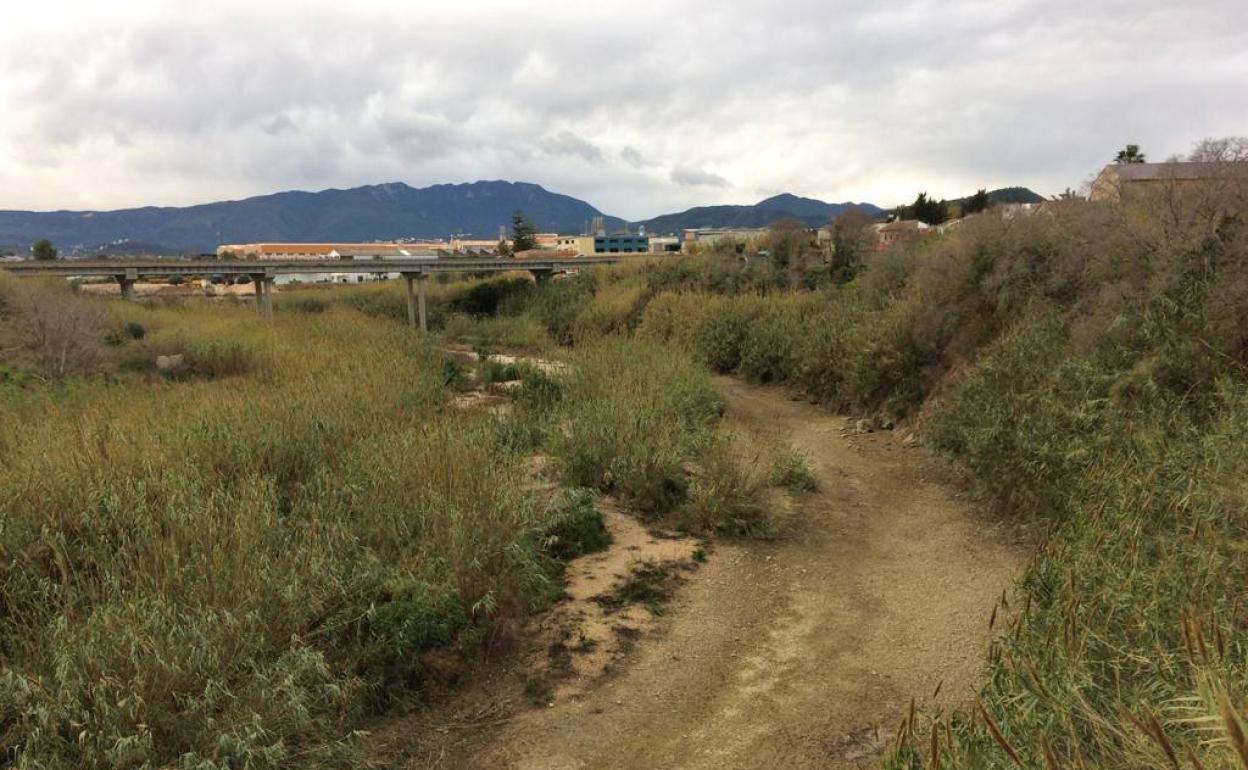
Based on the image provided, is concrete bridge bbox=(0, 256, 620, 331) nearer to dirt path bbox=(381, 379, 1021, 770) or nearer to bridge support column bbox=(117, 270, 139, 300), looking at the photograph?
bridge support column bbox=(117, 270, 139, 300)

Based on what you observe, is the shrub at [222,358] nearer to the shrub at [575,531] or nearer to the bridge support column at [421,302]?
the shrub at [575,531]

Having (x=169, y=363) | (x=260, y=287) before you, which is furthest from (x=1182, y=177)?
(x=260, y=287)

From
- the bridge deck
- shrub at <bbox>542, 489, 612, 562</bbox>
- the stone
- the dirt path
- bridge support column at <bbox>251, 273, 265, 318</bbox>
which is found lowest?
the dirt path

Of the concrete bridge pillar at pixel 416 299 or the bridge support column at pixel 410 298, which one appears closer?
the concrete bridge pillar at pixel 416 299

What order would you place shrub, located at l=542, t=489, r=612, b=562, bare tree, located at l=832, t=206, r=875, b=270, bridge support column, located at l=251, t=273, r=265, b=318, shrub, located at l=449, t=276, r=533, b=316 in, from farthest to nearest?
shrub, located at l=449, t=276, r=533, b=316 → bridge support column, located at l=251, t=273, r=265, b=318 → bare tree, located at l=832, t=206, r=875, b=270 → shrub, located at l=542, t=489, r=612, b=562

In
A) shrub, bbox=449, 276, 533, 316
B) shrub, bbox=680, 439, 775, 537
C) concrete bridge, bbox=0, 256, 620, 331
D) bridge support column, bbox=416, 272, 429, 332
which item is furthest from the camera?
shrub, bbox=449, 276, 533, 316

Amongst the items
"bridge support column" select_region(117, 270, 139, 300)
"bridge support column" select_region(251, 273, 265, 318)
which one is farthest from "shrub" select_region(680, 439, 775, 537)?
"bridge support column" select_region(117, 270, 139, 300)

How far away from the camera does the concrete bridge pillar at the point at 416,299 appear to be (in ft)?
129

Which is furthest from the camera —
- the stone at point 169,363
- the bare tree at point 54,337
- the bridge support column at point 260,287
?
the bridge support column at point 260,287

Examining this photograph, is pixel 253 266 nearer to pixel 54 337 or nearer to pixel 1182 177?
pixel 54 337

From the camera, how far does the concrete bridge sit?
32.4 metres

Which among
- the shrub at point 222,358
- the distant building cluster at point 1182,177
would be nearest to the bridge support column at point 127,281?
the shrub at point 222,358

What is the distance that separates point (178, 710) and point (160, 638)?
350mm

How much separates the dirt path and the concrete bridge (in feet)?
82.8
